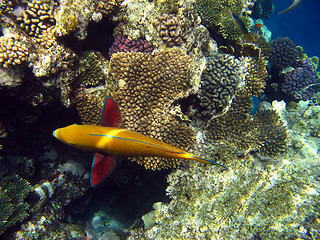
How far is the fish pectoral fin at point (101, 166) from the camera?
2.56 metres

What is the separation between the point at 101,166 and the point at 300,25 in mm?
53114

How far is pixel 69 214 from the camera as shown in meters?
6.25

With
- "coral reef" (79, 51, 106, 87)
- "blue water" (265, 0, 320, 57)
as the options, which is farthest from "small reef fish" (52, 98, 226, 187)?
"blue water" (265, 0, 320, 57)

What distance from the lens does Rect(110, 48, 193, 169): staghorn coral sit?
394 centimetres

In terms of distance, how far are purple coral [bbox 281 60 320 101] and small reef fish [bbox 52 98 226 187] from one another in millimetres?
7279

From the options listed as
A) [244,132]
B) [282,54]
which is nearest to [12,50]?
[244,132]

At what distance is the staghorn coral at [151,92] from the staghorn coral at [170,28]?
513 mm

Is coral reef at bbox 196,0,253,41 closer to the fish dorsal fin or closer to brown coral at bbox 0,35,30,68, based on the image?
the fish dorsal fin

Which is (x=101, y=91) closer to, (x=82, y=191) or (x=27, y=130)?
(x=27, y=130)

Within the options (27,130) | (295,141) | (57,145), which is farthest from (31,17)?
(295,141)

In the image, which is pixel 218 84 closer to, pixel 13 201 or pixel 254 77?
pixel 254 77

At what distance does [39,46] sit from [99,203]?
5817 mm

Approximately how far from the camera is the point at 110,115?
106 inches

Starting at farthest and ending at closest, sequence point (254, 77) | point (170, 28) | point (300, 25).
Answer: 1. point (300, 25)
2. point (254, 77)
3. point (170, 28)
